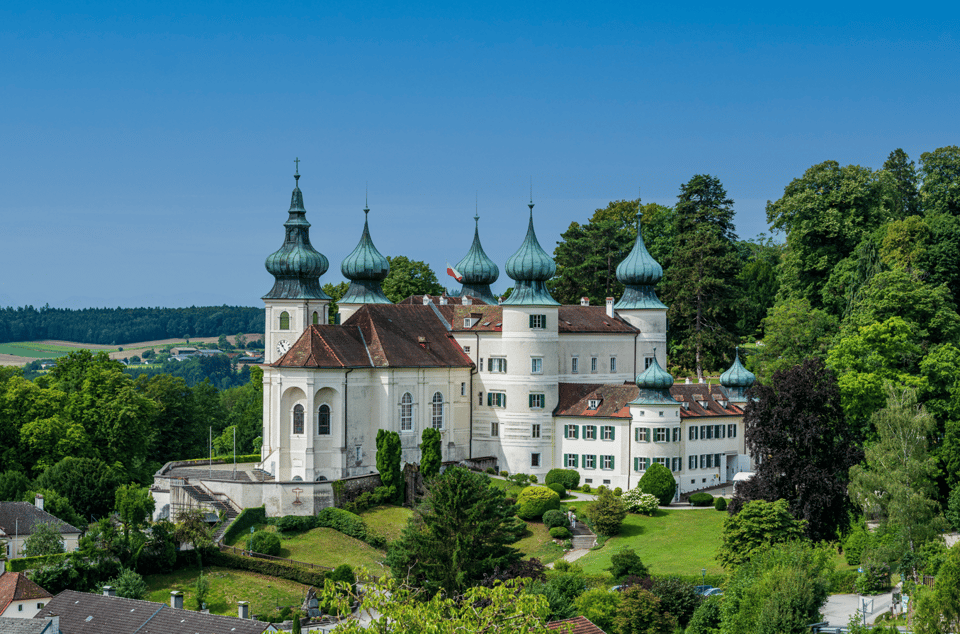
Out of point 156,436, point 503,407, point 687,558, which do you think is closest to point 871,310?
point 687,558

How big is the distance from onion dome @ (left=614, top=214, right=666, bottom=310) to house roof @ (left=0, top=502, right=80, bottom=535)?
3583cm

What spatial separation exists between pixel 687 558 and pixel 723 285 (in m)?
35.7

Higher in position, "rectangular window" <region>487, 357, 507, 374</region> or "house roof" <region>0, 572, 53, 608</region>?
"rectangular window" <region>487, 357, 507, 374</region>

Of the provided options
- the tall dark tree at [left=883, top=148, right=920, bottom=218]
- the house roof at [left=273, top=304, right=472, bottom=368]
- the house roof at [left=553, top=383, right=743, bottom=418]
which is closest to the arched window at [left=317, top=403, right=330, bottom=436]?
the house roof at [left=273, top=304, right=472, bottom=368]

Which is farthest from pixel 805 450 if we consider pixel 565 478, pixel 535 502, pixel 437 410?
pixel 437 410

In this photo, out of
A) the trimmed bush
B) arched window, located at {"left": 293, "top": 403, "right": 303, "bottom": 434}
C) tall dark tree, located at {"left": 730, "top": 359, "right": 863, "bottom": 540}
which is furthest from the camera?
the trimmed bush

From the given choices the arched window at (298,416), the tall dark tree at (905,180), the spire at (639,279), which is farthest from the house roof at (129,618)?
the tall dark tree at (905,180)

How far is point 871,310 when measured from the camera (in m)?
61.4

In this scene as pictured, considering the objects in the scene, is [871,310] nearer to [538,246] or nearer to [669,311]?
[538,246]

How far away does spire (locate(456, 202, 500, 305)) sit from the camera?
87.7 m

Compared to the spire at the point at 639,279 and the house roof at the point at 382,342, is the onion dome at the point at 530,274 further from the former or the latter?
the spire at the point at 639,279

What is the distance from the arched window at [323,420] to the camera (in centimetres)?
Result: 6675

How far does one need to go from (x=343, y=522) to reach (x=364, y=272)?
889 inches

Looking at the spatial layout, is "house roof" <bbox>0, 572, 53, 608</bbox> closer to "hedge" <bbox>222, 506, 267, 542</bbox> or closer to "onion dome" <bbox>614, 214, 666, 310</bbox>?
"hedge" <bbox>222, 506, 267, 542</bbox>
